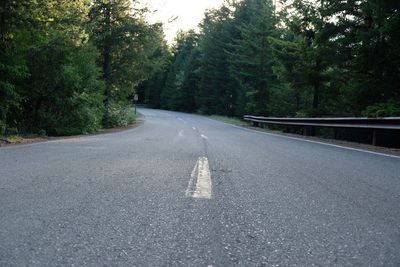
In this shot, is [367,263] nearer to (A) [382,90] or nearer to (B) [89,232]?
(B) [89,232]

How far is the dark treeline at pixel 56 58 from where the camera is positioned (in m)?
13.3

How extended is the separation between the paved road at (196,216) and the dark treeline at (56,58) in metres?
8.42

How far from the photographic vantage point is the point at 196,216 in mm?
3555

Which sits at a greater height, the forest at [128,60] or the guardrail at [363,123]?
the forest at [128,60]

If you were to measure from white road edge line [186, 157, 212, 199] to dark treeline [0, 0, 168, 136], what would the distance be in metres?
9.13

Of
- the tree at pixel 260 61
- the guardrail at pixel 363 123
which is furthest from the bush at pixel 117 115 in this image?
the tree at pixel 260 61

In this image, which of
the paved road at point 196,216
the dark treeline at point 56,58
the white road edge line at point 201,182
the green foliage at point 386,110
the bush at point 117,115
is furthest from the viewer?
the bush at point 117,115

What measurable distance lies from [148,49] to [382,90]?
18136 millimetres

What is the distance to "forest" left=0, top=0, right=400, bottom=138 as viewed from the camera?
1366 cm

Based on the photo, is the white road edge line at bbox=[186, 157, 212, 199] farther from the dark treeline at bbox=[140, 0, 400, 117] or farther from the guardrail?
the dark treeline at bbox=[140, 0, 400, 117]

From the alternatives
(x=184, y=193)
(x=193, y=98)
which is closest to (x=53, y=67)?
(x=184, y=193)

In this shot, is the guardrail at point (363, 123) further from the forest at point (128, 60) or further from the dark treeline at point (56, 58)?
the dark treeline at point (56, 58)

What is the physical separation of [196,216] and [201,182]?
63.1 inches

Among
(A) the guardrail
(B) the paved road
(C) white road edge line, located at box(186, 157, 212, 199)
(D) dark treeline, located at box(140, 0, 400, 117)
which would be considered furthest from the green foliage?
(C) white road edge line, located at box(186, 157, 212, 199)
